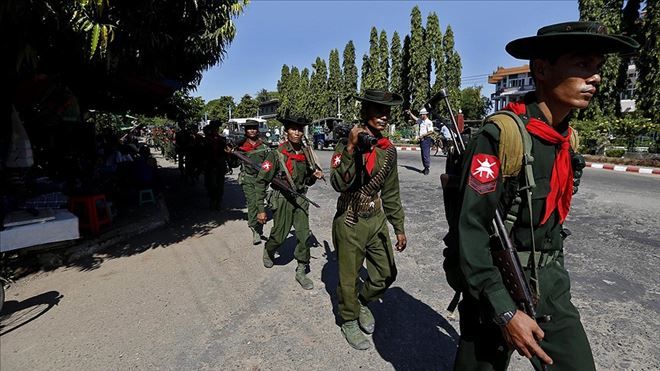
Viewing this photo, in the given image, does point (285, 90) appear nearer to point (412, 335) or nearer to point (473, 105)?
point (473, 105)

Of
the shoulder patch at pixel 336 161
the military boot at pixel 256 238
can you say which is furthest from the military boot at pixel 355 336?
the military boot at pixel 256 238

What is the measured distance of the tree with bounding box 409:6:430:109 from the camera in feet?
113

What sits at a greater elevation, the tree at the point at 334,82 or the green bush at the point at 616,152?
the tree at the point at 334,82

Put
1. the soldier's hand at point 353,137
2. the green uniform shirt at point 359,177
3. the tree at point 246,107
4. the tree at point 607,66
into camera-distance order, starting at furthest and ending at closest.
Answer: the tree at point 246,107 < the tree at point 607,66 < the green uniform shirt at point 359,177 < the soldier's hand at point 353,137

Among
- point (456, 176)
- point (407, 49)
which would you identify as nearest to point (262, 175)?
point (456, 176)

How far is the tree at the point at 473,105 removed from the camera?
51250 mm

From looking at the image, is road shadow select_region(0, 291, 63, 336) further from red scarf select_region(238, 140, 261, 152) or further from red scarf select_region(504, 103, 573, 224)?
red scarf select_region(504, 103, 573, 224)

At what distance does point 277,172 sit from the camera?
174 inches

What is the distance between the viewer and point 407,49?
122 feet

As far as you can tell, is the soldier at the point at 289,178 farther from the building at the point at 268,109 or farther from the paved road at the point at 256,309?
the building at the point at 268,109

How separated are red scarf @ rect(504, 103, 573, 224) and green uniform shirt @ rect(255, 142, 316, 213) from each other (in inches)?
117

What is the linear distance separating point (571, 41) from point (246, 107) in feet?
264

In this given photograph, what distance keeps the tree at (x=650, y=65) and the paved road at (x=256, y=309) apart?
1256 cm

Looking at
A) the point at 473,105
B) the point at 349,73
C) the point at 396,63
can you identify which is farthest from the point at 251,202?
the point at 473,105
